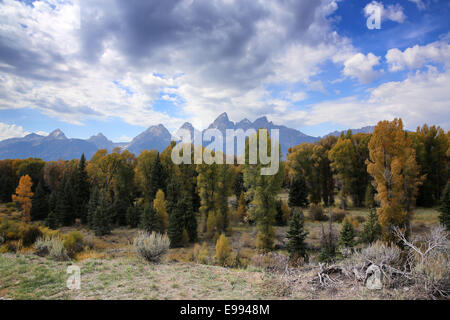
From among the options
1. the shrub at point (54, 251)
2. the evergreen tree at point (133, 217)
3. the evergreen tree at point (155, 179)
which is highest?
the evergreen tree at point (155, 179)

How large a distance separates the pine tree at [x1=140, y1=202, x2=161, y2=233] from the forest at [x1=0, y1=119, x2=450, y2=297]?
0.12 metres

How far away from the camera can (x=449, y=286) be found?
205 inches

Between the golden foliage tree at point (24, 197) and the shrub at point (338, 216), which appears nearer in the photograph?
the shrub at point (338, 216)

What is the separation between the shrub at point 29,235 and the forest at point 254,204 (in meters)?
0.07

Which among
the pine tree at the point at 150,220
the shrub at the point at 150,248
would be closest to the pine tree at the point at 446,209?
the shrub at the point at 150,248

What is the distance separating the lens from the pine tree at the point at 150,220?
26.2 meters

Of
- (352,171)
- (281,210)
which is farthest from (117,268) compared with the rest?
(352,171)

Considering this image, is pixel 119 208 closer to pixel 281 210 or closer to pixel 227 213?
pixel 227 213

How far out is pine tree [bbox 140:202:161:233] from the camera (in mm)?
26203

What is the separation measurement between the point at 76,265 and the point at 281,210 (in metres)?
29.0

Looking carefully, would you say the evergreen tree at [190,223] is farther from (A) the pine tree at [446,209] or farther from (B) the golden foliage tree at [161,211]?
(A) the pine tree at [446,209]

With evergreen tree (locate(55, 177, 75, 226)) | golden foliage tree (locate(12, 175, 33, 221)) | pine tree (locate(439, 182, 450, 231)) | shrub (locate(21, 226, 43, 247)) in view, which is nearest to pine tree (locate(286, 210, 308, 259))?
pine tree (locate(439, 182, 450, 231))
